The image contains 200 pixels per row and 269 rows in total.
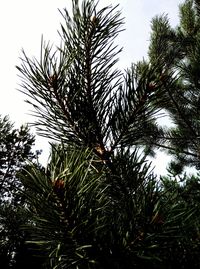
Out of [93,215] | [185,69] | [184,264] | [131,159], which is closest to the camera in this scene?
[93,215]

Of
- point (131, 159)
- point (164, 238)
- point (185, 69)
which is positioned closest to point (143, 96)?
point (131, 159)

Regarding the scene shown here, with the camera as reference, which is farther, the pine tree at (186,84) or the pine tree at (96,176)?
the pine tree at (186,84)

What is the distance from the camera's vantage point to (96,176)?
1.36 metres

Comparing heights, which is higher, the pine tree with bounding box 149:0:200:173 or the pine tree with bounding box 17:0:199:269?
the pine tree with bounding box 149:0:200:173

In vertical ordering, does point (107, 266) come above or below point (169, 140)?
below

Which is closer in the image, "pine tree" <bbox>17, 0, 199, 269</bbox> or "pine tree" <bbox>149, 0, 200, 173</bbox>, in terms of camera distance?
"pine tree" <bbox>17, 0, 199, 269</bbox>

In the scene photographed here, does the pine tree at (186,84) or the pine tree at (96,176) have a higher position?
the pine tree at (186,84)

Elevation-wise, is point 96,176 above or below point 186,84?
below

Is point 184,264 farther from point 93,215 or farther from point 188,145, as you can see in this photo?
point 188,145

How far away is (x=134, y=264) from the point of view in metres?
1.40

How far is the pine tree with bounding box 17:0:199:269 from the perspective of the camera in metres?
1.29

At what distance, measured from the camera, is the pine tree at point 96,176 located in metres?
1.29

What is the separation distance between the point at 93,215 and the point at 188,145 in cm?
642

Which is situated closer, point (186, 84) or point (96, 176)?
point (96, 176)
